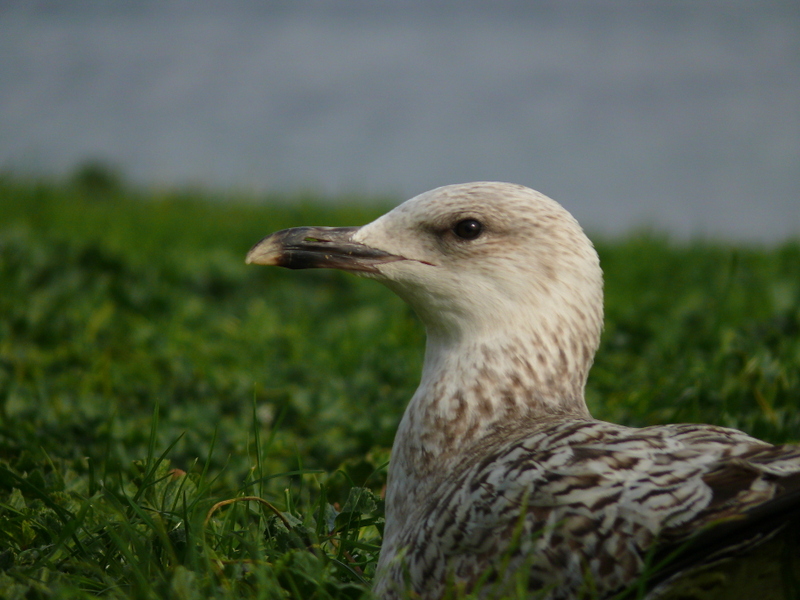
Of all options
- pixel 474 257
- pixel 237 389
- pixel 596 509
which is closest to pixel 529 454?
pixel 596 509

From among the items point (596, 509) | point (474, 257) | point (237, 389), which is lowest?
point (237, 389)

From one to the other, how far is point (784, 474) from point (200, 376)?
3.43 m

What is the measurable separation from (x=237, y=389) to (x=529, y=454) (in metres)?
2.56

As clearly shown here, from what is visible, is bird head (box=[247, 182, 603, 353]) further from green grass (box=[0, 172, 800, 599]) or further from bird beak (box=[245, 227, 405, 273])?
green grass (box=[0, 172, 800, 599])

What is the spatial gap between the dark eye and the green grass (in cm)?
84

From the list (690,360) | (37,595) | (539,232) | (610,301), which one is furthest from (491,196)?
(610,301)

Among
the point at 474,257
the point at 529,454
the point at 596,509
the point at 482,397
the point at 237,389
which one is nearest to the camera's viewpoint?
the point at 596,509

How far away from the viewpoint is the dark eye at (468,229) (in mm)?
2760

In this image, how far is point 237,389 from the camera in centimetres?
446

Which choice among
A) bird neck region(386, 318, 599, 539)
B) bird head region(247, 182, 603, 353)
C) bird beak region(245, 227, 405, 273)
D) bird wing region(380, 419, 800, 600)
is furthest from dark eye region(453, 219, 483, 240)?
bird wing region(380, 419, 800, 600)

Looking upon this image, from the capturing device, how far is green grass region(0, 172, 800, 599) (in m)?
2.38

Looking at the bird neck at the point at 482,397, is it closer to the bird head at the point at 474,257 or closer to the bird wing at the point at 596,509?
the bird head at the point at 474,257

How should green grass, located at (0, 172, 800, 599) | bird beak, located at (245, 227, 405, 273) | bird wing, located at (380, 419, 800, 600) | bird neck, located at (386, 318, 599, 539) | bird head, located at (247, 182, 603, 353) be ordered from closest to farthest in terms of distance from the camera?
1. bird wing, located at (380, 419, 800, 600)
2. green grass, located at (0, 172, 800, 599)
3. bird neck, located at (386, 318, 599, 539)
4. bird head, located at (247, 182, 603, 353)
5. bird beak, located at (245, 227, 405, 273)

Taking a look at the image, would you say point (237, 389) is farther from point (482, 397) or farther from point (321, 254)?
point (482, 397)
